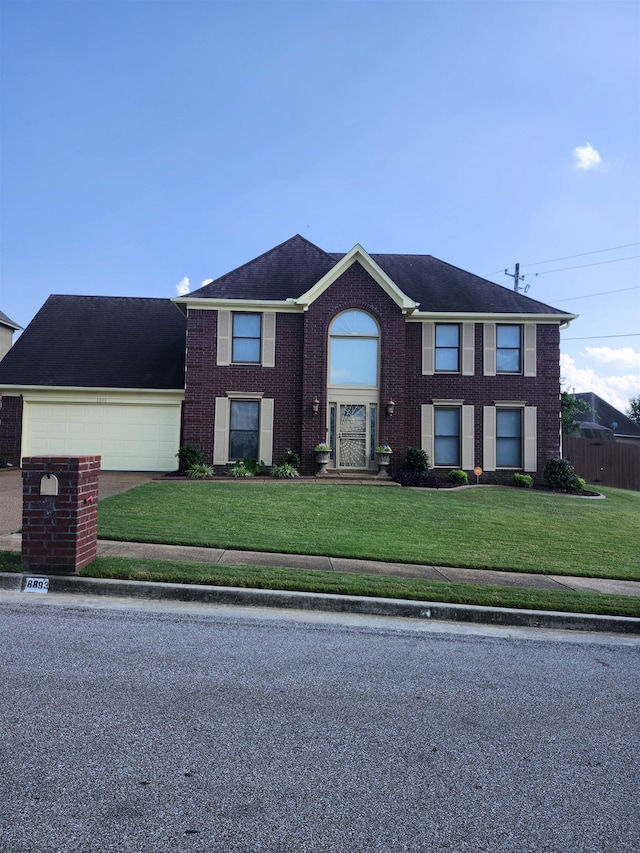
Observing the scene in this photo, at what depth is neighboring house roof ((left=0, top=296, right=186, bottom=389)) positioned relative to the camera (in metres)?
18.2

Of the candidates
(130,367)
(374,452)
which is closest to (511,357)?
(374,452)

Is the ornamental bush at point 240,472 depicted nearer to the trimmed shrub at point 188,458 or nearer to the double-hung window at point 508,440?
the trimmed shrub at point 188,458

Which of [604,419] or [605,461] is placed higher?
[604,419]

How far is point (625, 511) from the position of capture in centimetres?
1335

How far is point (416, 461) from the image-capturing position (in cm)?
1686

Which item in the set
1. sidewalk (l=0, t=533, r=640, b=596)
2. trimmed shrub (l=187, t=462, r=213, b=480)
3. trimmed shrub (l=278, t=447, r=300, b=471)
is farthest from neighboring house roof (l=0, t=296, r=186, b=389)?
sidewalk (l=0, t=533, r=640, b=596)

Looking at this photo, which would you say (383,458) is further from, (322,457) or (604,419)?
(604,419)

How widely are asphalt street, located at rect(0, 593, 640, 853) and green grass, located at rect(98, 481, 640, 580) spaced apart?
9.59ft

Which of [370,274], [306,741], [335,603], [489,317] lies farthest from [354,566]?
[489,317]

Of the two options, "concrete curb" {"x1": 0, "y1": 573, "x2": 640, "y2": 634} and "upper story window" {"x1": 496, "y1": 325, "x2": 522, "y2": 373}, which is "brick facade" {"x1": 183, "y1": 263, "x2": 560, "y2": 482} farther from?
"concrete curb" {"x1": 0, "y1": 573, "x2": 640, "y2": 634}

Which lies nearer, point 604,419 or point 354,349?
point 354,349

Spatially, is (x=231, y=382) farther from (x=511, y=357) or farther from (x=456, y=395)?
(x=511, y=357)

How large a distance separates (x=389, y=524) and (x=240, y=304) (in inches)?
387

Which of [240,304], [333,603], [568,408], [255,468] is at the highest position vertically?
[240,304]
